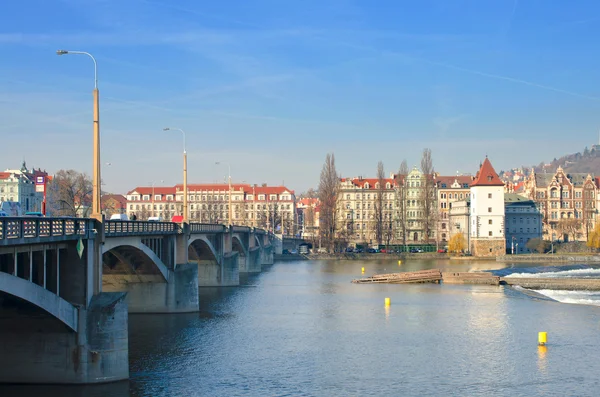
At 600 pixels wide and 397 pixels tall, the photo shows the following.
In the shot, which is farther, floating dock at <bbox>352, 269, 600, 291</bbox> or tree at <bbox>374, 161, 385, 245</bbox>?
tree at <bbox>374, 161, 385, 245</bbox>

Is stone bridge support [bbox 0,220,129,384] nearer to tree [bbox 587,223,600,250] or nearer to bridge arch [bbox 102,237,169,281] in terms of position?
bridge arch [bbox 102,237,169,281]

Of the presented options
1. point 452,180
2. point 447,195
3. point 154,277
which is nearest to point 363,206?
point 447,195

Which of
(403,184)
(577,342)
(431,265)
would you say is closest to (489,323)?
(577,342)

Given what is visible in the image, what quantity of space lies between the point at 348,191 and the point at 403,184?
27.7 metres

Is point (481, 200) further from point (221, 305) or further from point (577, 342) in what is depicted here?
point (577, 342)

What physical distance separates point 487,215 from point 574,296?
74.8 m

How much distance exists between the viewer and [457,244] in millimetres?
151000

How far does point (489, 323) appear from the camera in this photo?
183 feet

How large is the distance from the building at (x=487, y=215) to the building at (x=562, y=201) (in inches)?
977

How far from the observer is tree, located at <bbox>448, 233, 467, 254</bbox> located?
495 feet

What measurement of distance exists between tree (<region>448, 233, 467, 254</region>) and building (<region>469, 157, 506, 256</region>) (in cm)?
190

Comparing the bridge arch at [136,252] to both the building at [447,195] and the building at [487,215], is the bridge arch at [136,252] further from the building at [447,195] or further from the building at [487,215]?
the building at [447,195]

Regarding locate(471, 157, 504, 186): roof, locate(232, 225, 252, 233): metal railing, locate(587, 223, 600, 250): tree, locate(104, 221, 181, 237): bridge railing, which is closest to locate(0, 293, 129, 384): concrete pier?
locate(104, 221, 181, 237): bridge railing

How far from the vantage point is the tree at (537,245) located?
495ft
